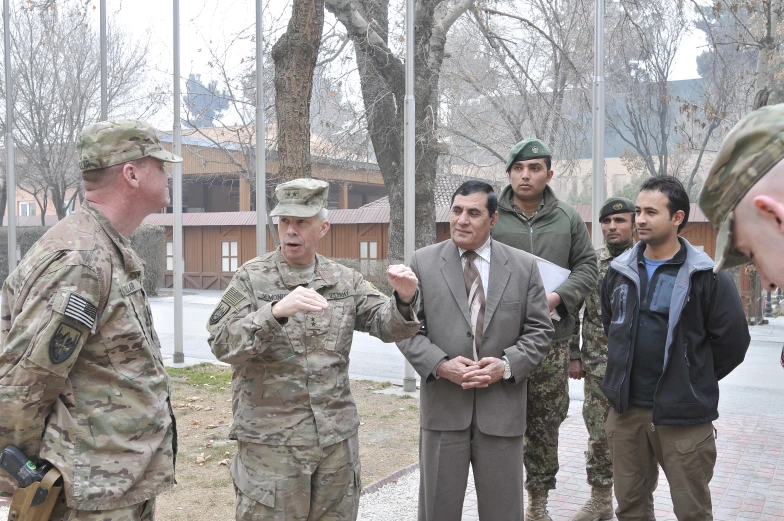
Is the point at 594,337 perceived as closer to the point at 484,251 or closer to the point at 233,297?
the point at 484,251

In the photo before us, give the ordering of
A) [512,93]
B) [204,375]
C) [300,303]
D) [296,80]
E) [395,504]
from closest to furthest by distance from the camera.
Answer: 1. [300,303]
2. [395,504]
3. [296,80]
4. [204,375]
5. [512,93]

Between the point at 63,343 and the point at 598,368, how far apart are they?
3.44 metres

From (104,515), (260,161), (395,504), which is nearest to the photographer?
(104,515)

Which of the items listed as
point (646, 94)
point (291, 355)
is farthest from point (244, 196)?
point (291, 355)

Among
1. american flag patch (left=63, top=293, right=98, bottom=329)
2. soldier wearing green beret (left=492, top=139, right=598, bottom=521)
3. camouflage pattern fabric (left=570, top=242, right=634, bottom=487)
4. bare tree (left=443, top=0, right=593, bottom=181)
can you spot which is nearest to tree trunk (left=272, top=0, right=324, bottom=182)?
soldier wearing green beret (left=492, top=139, right=598, bottom=521)

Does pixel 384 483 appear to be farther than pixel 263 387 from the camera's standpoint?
Yes

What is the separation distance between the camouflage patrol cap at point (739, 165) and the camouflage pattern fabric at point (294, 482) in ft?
7.45

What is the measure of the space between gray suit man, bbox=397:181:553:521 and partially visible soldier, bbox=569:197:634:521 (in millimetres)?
1022

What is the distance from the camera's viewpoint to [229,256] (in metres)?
26.2

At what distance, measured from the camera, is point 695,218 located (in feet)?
59.9

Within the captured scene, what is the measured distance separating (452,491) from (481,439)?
31 centimetres

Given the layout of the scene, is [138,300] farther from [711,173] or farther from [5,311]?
[711,173]

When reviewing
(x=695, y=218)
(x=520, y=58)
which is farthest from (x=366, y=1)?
(x=695, y=218)

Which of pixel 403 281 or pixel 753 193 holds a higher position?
pixel 753 193
